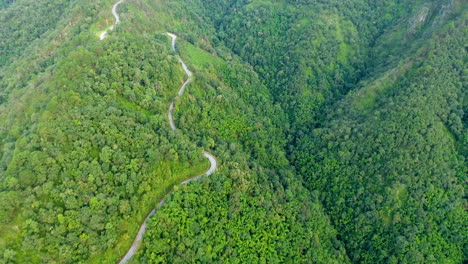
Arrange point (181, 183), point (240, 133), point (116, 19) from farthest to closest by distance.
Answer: point (116, 19) < point (240, 133) < point (181, 183)

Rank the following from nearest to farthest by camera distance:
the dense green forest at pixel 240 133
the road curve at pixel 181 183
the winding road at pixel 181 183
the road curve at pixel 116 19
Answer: the dense green forest at pixel 240 133
the road curve at pixel 181 183
the winding road at pixel 181 183
the road curve at pixel 116 19

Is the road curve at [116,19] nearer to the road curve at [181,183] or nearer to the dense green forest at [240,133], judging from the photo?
the dense green forest at [240,133]

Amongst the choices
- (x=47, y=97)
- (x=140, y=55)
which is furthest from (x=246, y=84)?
(x=47, y=97)

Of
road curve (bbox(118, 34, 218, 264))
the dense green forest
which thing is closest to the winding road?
road curve (bbox(118, 34, 218, 264))

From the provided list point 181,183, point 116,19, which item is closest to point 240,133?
point 181,183

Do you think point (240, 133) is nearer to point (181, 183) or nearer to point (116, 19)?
point (181, 183)

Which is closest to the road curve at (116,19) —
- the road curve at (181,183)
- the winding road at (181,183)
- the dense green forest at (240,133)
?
the winding road at (181,183)

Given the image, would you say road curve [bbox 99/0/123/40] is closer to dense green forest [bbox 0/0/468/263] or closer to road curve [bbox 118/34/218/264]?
dense green forest [bbox 0/0/468/263]

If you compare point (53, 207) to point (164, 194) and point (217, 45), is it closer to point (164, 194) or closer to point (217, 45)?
point (164, 194)
